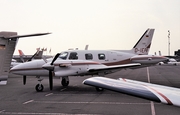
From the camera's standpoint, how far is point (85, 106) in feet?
34.6

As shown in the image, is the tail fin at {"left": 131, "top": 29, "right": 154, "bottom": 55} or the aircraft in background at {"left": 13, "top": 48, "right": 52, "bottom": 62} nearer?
the aircraft in background at {"left": 13, "top": 48, "right": 52, "bottom": 62}

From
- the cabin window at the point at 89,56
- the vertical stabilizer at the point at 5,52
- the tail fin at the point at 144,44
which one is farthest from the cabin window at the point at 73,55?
the vertical stabilizer at the point at 5,52

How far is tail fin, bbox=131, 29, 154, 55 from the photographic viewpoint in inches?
887

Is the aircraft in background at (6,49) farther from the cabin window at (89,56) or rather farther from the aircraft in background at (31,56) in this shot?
the aircraft in background at (31,56)

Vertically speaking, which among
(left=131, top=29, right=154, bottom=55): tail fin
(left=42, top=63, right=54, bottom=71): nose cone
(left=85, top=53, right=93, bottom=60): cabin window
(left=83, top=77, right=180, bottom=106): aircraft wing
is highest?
(left=131, top=29, right=154, bottom=55): tail fin

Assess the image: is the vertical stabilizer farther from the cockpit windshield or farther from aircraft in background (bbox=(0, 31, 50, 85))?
the cockpit windshield

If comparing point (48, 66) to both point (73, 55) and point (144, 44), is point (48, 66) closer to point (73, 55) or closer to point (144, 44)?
point (73, 55)

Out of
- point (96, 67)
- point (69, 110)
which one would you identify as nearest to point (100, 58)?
point (96, 67)

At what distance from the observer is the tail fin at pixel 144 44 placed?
74.0ft

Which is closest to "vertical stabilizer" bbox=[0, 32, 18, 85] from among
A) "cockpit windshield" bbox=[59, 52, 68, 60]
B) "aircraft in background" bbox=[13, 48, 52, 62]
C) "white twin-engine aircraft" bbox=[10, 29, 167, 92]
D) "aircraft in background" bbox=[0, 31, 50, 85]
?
"aircraft in background" bbox=[0, 31, 50, 85]

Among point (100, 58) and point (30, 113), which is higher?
point (100, 58)

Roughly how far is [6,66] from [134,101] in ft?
20.8

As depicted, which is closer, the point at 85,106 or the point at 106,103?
the point at 85,106

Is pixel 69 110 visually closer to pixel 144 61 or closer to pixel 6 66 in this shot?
pixel 6 66
